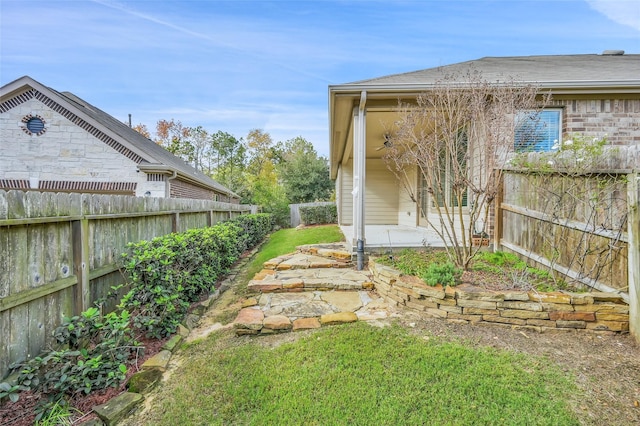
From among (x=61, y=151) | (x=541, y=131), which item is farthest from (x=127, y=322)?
(x=61, y=151)

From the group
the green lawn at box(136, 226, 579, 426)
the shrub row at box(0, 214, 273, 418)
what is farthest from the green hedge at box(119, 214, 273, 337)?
the green lawn at box(136, 226, 579, 426)

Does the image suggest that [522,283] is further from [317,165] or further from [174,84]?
[174,84]

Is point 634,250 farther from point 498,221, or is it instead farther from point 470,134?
point 498,221

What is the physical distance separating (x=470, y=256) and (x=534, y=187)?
1.33 m

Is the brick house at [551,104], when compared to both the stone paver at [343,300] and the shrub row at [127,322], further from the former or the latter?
the shrub row at [127,322]

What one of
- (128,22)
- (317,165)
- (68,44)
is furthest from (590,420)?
(317,165)

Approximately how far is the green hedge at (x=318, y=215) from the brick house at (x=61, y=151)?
22.3 feet

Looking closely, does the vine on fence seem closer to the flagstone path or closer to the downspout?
the flagstone path

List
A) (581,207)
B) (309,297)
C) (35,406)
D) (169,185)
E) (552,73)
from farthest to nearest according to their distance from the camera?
1. (169,185)
2. (552,73)
3. (309,297)
4. (581,207)
5. (35,406)

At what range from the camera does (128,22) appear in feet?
30.4

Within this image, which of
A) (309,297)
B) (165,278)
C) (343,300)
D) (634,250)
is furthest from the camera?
(309,297)

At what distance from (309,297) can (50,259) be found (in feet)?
9.02

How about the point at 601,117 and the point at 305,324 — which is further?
the point at 601,117

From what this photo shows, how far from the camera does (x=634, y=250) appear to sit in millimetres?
2729
